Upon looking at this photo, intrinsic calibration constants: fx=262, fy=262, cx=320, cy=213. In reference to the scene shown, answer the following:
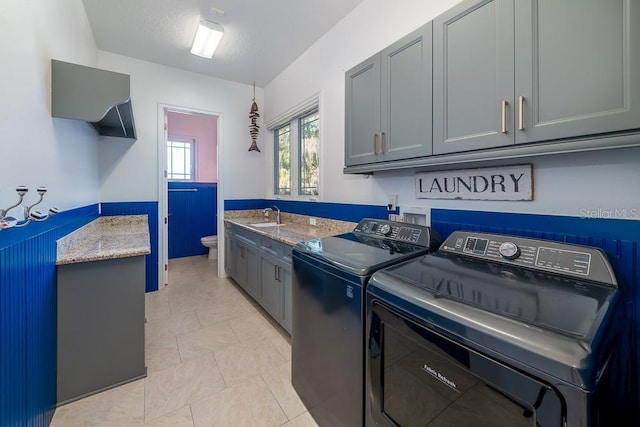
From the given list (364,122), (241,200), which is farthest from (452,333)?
(241,200)

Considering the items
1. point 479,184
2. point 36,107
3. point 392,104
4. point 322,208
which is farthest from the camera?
point 322,208

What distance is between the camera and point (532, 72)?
3.37 ft

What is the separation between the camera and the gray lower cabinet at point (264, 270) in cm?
222

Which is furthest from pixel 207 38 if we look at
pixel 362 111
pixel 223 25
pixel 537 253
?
pixel 537 253

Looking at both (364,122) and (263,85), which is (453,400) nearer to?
(364,122)

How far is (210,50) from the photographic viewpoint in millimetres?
2807

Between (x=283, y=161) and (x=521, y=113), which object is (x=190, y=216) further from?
(x=521, y=113)

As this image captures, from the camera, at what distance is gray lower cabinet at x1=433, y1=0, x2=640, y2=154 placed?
0.85 m

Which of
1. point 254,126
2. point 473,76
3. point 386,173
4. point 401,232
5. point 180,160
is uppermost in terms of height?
point 254,126

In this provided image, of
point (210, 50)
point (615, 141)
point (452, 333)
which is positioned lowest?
point (452, 333)

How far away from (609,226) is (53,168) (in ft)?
9.22

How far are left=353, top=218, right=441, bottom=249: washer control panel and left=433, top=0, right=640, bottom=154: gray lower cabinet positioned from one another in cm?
48

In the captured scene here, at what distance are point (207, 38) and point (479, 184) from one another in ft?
9.37

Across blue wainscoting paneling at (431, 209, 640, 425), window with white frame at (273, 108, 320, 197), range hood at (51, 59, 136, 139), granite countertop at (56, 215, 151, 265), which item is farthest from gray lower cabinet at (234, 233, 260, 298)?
blue wainscoting paneling at (431, 209, 640, 425)
